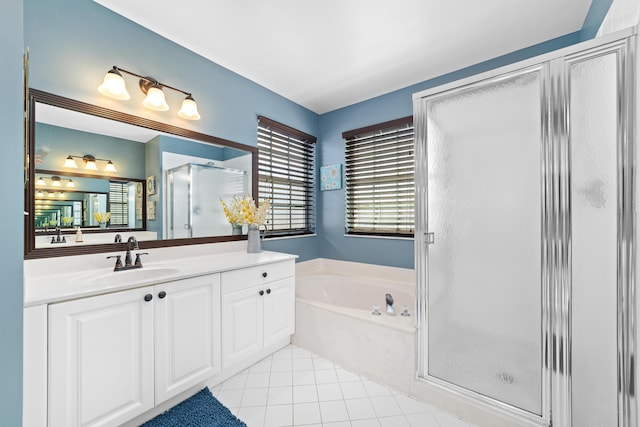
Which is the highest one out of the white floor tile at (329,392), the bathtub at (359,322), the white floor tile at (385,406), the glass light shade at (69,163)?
the glass light shade at (69,163)

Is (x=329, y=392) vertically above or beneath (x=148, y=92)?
beneath

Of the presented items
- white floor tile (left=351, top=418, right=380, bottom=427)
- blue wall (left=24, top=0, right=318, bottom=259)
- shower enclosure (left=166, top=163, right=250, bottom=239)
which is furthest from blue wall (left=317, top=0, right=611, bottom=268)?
white floor tile (left=351, top=418, right=380, bottom=427)

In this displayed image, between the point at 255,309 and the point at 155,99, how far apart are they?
1.65 m

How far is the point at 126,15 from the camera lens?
67.9 inches

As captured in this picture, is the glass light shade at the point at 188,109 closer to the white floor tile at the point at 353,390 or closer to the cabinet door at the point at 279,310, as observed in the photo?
the cabinet door at the point at 279,310

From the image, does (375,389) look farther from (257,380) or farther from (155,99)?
(155,99)

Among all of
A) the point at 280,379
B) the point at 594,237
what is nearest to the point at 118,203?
the point at 280,379

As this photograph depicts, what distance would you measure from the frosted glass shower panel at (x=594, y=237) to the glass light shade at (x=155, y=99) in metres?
2.34

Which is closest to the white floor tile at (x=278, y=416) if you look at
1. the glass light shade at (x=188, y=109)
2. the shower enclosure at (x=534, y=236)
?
the shower enclosure at (x=534, y=236)

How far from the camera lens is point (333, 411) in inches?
61.8

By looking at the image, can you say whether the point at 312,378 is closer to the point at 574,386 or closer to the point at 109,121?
the point at 574,386

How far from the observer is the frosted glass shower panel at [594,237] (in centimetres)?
111

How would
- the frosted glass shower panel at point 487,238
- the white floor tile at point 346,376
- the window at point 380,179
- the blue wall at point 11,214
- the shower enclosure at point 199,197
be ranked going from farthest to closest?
the window at point 380,179, the shower enclosure at point 199,197, the white floor tile at point 346,376, the frosted glass shower panel at point 487,238, the blue wall at point 11,214

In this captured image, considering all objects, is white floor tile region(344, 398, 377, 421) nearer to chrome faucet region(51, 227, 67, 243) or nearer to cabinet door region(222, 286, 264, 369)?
cabinet door region(222, 286, 264, 369)
